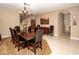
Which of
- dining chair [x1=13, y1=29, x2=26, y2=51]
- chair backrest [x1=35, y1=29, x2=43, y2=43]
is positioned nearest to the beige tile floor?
chair backrest [x1=35, y1=29, x2=43, y2=43]

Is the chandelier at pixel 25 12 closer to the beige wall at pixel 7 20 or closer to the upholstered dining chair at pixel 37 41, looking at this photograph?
the beige wall at pixel 7 20

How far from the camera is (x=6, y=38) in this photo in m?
3.13

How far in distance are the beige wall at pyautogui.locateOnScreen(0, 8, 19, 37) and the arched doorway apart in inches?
37.4

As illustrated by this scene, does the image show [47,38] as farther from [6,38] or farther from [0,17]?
[0,17]

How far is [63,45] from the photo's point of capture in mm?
3281

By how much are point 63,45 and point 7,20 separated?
136 cm

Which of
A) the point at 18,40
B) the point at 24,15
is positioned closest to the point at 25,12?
the point at 24,15

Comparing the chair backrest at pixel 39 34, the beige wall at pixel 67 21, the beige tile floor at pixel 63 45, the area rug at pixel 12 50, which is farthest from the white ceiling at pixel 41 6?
the area rug at pixel 12 50

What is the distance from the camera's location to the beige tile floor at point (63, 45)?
3227 mm

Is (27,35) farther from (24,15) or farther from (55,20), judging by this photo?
(55,20)

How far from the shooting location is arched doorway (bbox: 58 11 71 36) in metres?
3.24

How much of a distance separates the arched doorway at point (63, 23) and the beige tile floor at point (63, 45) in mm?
100

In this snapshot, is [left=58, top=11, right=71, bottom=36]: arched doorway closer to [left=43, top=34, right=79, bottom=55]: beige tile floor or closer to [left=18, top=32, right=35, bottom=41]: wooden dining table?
[left=43, top=34, right=79, bottom=55]: beige tile floor
